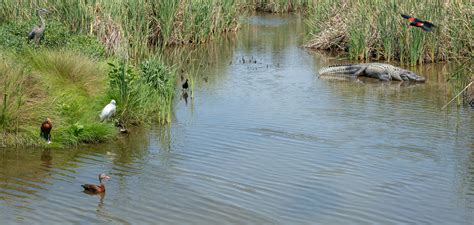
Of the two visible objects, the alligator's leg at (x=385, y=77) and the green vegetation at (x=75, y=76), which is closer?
the green vegetation at (x=75, y=76)

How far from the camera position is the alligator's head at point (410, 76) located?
2028 centimetres

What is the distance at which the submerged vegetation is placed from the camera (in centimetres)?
1286

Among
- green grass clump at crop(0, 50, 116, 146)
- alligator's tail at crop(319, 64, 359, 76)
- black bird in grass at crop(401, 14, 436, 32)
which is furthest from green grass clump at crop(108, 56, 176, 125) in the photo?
alligator's tail at crop(319, 64, 359, 76)

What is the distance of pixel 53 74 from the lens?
14117 millimetres

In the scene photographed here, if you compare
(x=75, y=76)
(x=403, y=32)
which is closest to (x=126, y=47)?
(x=75, y=76)

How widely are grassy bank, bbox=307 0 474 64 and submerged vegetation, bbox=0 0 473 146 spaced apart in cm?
3

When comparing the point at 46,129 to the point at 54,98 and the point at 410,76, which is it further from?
the point at 410,76

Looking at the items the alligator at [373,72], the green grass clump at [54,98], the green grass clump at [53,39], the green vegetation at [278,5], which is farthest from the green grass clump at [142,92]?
the green vegetation at [278,5]

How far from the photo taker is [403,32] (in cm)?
2212

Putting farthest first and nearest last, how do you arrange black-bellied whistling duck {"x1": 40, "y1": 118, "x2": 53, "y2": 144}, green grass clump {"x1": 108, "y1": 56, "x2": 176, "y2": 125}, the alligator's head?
the alligator's head < green grass clump {"x1": 108, "y1": 56, "x2": 176, "y2": 125} < black-bellied whistling duck {"x1": 40, "y1": 118, "x2": 53, "y2": 144}

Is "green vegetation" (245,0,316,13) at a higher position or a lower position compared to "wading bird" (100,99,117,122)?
higher

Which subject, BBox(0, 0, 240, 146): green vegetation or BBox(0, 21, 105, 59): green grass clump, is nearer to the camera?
BBox(0, 0, 240, 146): green vegetation

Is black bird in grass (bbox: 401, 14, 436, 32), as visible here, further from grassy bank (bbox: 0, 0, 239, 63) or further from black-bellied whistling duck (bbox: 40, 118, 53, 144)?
black-bellied whistling duck (bbox: 40, 118, 53, 144)

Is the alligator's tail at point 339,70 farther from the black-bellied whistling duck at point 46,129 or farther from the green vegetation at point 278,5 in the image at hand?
the green vegetation at point 278,5
